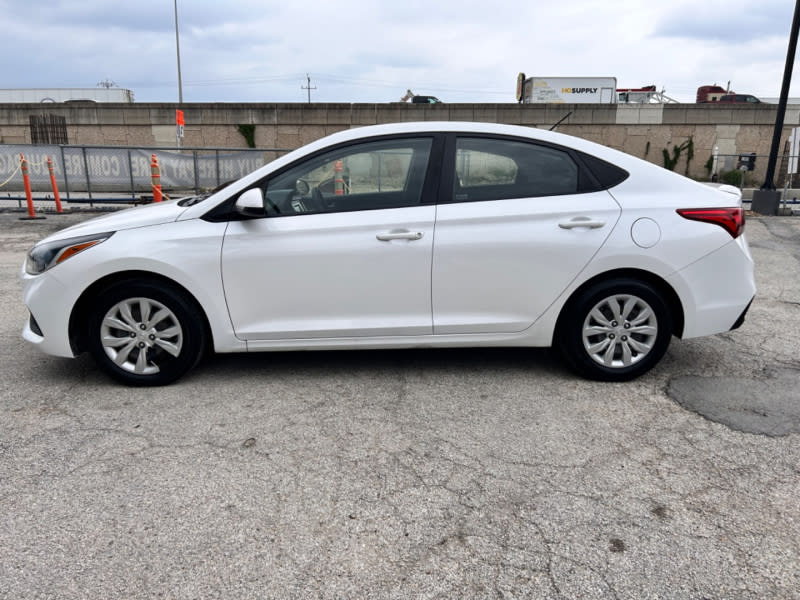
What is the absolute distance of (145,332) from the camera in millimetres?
3980

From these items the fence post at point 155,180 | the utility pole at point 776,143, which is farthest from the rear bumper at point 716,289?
the utility pole at point 776,143

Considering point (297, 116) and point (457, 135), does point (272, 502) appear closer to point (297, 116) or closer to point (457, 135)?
point (457, 135)

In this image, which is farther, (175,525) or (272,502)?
(272,502)

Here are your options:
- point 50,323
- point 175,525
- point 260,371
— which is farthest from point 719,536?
point 50,323

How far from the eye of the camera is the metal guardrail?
15.2 metres

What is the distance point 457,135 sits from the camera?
4129 mm

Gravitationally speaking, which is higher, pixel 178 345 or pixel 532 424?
pixel 178 345

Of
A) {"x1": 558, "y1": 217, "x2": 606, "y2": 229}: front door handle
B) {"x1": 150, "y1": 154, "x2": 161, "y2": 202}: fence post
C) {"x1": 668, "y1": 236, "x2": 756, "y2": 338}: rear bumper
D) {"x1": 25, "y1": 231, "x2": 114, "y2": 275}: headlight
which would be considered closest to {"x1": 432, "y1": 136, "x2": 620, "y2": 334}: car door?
{"x1": 558, "y1": 217, "x2": 606, "y2": 229}: front door handle

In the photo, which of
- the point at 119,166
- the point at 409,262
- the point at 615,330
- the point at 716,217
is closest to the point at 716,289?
the point at 716,217

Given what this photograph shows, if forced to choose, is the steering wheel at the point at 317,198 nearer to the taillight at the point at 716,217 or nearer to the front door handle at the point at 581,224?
the front door handle at the point at 581,224

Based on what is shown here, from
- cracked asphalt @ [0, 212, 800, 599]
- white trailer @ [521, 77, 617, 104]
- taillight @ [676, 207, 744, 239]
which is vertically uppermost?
white trailer @ [521, 77, 617, 104]

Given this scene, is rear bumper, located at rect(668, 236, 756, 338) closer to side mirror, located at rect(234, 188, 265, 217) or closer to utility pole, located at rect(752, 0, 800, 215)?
side mirror, located at rect(234, 188, 265, 217)

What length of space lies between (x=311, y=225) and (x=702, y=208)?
2469 mm

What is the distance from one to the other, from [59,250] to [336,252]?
1.73 meters
